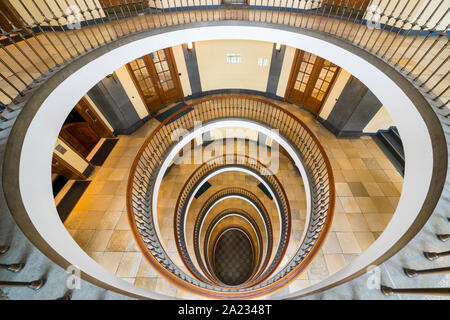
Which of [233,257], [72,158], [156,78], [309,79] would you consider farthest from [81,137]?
[233,257]

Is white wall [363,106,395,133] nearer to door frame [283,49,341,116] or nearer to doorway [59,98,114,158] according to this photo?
door frame [283,49,341,116]

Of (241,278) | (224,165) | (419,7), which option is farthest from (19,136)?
(241,278)

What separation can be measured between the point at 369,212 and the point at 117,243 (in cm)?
646

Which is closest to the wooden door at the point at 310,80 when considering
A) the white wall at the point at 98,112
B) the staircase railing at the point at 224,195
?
the staircase railing at the point at 224,195

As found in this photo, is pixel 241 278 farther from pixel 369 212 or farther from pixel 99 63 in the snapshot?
pixel 99 63

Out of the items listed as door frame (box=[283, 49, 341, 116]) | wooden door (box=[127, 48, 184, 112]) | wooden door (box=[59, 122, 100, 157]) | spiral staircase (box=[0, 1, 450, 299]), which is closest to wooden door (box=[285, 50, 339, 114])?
door frame (box=[283, 49, 341, 116])

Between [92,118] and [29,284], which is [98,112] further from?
[29,284]

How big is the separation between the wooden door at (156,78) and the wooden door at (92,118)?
172 centimetres

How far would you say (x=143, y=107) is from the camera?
747 cm

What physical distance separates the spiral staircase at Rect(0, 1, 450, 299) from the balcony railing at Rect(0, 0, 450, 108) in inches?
1.4

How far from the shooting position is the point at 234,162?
867 cm

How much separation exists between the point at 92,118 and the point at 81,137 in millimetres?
877

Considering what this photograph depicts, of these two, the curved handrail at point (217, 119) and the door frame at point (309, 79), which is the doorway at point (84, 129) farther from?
the door frame at point (309, 79)

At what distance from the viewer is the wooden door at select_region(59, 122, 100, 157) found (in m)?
6.11
